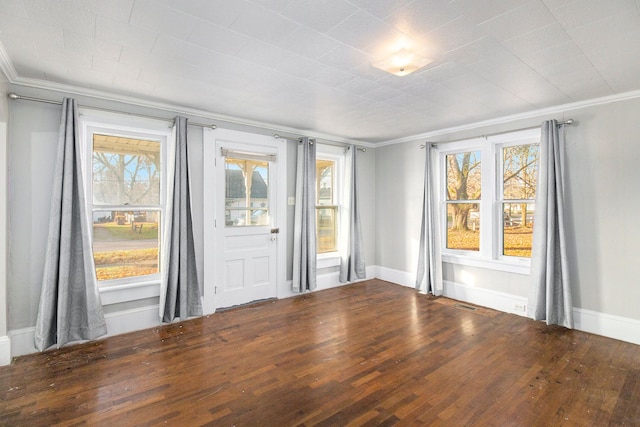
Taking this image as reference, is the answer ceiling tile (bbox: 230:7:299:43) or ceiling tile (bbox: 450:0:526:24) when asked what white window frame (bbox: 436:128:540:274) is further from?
ceiling tile (bbox: 230:7:299:43)

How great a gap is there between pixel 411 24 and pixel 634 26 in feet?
4.63

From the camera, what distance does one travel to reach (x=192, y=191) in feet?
12.8

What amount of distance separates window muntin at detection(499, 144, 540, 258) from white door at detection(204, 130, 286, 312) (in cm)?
314

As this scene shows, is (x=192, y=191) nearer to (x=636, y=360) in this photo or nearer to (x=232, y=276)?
(x=232, y=276)

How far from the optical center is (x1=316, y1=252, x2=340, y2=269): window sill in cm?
521

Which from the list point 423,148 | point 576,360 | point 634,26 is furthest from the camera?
point 423,148

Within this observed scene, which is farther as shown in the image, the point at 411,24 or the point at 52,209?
the point at 52,209

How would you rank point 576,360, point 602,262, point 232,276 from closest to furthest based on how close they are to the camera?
point 576,360
point 602,262
point 232,276

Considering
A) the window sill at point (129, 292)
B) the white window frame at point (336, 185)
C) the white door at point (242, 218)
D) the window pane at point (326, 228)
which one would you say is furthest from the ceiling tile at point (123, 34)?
the window pane at point (326, 228)

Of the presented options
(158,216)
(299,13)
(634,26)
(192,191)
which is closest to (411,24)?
(299,13)

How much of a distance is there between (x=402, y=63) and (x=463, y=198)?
2.97m

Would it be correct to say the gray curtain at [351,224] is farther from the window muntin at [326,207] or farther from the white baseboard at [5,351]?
the white baseboard at [5,351]

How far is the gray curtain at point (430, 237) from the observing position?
190 inches

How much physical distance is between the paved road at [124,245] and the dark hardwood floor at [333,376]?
3.10ft
